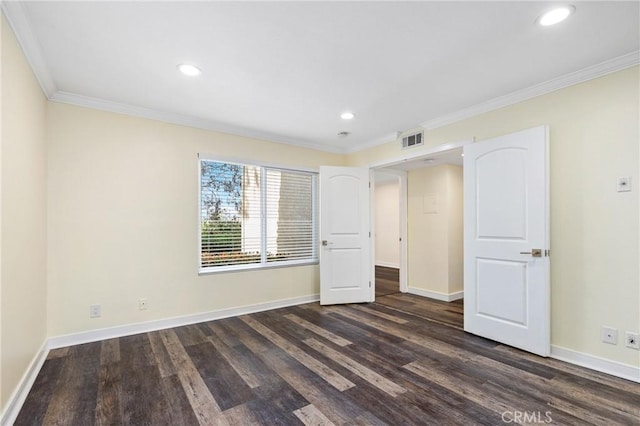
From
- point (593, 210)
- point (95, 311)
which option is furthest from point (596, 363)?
point (95, 311)

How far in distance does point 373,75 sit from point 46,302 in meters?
3.71

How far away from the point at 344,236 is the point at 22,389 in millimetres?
3588

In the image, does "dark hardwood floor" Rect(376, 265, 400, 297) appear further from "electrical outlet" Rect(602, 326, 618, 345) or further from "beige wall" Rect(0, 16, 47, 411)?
"beige wall" Rect(0, 16, 47, 411)

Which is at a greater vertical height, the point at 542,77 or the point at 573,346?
the point at 542,77

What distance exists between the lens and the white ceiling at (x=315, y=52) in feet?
6.03

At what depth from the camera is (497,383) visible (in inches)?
88.6

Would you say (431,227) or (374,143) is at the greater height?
(374,143)

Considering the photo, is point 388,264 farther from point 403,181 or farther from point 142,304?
point 142,304

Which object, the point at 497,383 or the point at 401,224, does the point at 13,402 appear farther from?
the point at 401,224

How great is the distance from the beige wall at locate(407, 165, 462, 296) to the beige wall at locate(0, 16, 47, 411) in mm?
4849

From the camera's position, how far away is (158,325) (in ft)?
11.2

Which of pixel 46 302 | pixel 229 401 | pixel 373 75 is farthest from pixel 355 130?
pixel 46 302

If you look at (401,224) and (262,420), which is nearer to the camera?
(262,420)

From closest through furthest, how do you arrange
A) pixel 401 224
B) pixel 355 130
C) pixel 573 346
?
pixel 573 346 < pixel 355 130 < pixel 401 224
